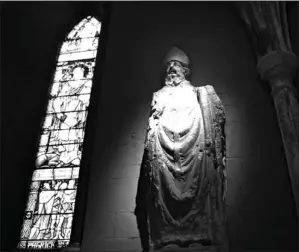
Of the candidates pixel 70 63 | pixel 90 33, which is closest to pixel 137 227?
pixel 70 63

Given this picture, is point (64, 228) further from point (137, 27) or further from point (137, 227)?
point (137, 27)

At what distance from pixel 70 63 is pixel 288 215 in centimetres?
332

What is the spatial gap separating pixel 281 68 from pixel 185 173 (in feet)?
5.32

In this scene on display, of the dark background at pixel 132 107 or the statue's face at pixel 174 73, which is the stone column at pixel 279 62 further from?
the statue's face at pixel 174 73

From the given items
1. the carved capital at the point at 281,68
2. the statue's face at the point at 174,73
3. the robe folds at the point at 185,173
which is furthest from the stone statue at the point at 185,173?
the carved capital at the point at 281,68

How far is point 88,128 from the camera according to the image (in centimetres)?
490

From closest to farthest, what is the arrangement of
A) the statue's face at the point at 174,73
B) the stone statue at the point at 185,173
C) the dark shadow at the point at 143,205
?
the stone statue at the point at 185,173 → the dark shadow at the point at 143,205 → the statue's face at the point at 174,73

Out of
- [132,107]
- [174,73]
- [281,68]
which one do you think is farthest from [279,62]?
[132,107]

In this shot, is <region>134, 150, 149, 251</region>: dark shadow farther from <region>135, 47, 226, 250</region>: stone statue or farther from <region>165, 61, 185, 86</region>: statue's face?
<region>165, 61, 185, 86</region>: statue's face

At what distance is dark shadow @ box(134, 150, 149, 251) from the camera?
12.4 feet

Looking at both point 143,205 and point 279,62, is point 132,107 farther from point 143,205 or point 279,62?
point 279,62

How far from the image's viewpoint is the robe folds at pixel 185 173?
136 inches

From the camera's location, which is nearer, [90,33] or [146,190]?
[146,190]

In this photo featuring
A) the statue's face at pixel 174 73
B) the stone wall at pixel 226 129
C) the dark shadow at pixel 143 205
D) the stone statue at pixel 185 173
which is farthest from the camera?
the statue's face at pixel 174 73
